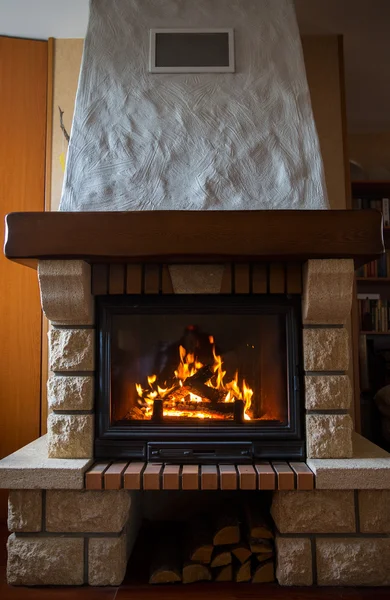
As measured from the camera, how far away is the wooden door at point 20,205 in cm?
234

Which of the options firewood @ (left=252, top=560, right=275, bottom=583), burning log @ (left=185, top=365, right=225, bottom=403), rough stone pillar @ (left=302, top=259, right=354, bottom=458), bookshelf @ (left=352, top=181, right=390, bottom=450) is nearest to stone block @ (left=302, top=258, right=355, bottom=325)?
rough stone pillar @ (left=302, top=259, right=354, bottom=458)

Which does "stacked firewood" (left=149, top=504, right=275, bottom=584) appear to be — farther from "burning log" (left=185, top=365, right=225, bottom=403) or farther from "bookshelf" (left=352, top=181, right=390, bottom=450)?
"bookshelf" (left=352, top=181, right=390, bottom=450)

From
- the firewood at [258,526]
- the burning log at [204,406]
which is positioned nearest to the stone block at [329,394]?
the burning log at [204,406]

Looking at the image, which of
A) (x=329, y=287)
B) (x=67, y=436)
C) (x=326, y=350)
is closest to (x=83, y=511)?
(x=67, y=436)

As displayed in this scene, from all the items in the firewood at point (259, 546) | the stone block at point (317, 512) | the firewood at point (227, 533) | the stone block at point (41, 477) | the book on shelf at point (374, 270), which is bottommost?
the firewood at point (259, 546)

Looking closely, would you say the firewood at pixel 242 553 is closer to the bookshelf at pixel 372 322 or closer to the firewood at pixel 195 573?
the firewood at pixel 195 573

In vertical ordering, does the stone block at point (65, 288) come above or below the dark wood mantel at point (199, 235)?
below

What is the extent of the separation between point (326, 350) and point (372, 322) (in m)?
1.40

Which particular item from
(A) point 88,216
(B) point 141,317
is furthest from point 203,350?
(A) point 88,216

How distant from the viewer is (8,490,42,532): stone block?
1689mm

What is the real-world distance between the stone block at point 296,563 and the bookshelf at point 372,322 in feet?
4.38

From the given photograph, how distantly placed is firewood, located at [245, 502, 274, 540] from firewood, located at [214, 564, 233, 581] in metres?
0.13

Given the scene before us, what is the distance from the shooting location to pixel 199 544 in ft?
5.83

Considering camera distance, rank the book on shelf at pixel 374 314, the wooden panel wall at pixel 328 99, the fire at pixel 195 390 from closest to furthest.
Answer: the fire at pixel 195 390 → the wooden panel wall at pixel 328 99 → the book on shelf at pixel 374 314
